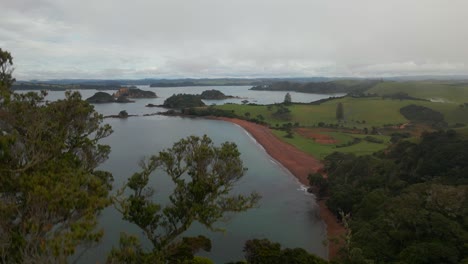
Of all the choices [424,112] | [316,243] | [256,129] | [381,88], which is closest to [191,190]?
[316,243]

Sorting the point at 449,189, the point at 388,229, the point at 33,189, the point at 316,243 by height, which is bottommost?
the point at 316,243

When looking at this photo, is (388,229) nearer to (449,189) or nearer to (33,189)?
(449,189)

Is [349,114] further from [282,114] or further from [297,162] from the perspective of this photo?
[297,162]

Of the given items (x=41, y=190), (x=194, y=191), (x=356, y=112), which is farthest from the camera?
(x=356, y=112)

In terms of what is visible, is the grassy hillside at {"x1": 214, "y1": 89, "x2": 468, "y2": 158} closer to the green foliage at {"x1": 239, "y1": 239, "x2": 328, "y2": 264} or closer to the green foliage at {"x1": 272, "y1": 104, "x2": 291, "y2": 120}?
the green foliage at {"x1": 272, "y1": 104, "x2": 291, "y2": 120}

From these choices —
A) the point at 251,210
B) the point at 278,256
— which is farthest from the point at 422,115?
the point at 278,256

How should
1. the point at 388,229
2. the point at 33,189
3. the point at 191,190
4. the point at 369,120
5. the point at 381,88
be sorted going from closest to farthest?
1. the point at 33,189
2. the point at 191,190
3. the point at 388,229
4. the point at 369,120
5. the point at 381,88

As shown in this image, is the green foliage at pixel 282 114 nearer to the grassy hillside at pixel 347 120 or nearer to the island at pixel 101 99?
the grassy hillside at pixel 347 120
